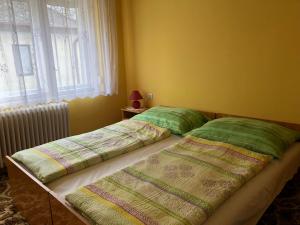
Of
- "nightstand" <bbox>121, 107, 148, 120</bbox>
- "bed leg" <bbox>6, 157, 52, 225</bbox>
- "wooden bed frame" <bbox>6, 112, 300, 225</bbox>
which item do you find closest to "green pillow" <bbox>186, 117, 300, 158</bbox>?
"wooden bed frame" <bbox>6, 112, 300, 225</bbox>

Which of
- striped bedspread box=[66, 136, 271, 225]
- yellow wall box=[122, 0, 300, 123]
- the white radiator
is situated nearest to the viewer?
striped bedspread box=[66, 136, 271, 225]

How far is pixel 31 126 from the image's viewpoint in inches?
114

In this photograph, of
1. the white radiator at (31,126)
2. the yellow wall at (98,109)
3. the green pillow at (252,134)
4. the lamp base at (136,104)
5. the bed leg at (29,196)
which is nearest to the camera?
the bed leg at (29,196)

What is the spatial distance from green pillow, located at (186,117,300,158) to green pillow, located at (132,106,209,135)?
0.66 feet

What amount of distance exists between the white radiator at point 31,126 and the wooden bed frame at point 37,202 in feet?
2.52

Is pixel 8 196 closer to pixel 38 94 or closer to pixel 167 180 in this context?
pixel 38 94

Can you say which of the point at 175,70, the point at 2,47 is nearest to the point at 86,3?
the point at 2,47

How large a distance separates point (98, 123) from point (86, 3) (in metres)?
1.60

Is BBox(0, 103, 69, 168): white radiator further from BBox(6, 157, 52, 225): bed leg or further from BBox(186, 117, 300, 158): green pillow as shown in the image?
BBox(186, 117, 300, 158): green pillow

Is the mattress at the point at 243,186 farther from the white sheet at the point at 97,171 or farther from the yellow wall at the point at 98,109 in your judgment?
the yellow wall at the point at 98,109

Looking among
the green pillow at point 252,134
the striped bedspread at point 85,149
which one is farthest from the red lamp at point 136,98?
the green pillow at point 252,134

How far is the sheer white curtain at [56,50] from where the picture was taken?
262cm

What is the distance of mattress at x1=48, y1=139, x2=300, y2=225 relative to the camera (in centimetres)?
140

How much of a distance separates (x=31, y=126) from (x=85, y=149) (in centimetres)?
111
